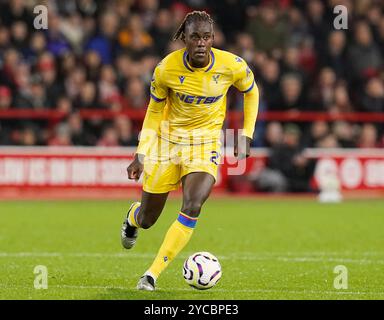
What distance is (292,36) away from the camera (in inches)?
780

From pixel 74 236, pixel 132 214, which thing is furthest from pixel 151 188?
pixel 74 236

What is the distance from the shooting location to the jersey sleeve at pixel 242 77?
8.48 metres

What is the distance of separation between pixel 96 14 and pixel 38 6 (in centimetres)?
137

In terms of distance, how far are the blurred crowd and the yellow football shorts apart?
8826 millimetres

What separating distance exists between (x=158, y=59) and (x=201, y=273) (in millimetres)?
11248

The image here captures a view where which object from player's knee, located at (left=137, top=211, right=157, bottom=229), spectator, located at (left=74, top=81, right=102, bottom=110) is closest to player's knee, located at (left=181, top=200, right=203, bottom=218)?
player's knee, located at (left=137, top=211, right=157, bottom=229)

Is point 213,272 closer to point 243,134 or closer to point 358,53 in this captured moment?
point 243,134

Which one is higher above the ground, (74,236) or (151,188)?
(151,188)

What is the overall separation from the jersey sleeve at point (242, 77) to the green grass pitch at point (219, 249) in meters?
1.62

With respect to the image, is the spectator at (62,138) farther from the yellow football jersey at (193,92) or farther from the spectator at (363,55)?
the yellow football jersey at (193,92)

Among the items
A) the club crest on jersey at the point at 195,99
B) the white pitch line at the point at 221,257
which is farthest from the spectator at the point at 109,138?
the club crest on jersey at the point at 195,99
